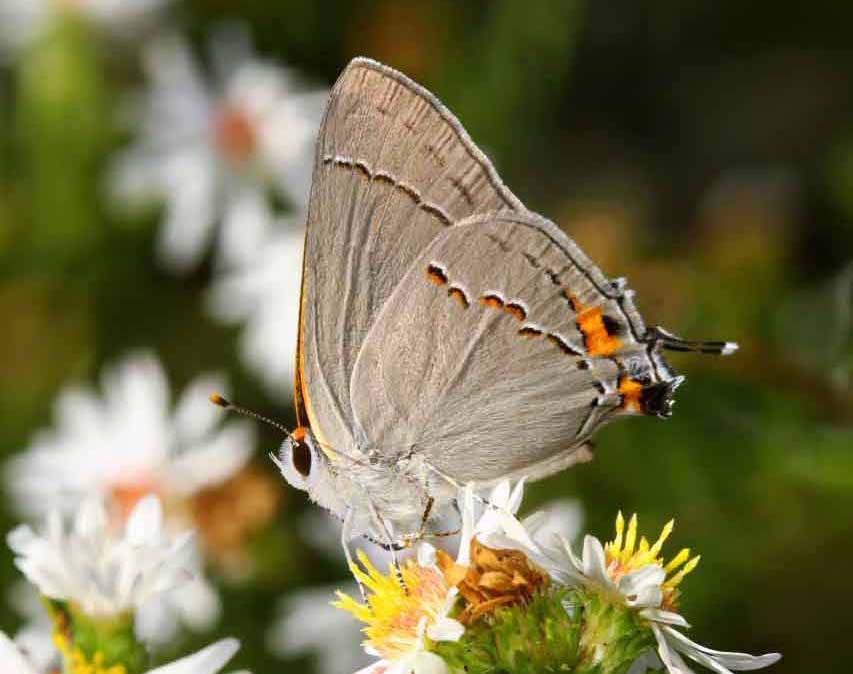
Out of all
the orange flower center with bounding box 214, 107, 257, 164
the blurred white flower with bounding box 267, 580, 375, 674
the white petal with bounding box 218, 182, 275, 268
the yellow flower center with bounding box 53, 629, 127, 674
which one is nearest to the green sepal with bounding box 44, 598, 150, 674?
the yellow flower center with bounding box 53, 629, 127, 674

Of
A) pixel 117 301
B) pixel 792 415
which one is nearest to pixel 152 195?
pixel 117 301

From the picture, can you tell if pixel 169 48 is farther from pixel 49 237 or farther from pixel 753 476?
pixel 753 476

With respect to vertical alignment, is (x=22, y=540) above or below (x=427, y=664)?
above

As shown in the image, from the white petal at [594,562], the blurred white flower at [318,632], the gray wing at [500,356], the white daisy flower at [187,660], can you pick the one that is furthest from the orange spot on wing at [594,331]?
the blurred white flower at [318,632]

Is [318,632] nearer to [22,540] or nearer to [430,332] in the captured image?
[430,332]

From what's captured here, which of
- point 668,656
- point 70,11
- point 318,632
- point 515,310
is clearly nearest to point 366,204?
point 515,310

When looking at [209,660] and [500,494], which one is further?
[500,494]
